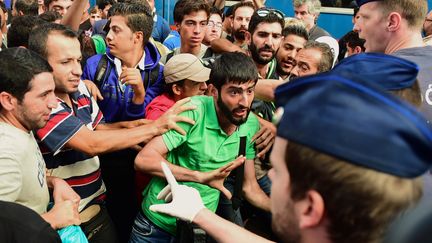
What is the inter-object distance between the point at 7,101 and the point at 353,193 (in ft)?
5.85

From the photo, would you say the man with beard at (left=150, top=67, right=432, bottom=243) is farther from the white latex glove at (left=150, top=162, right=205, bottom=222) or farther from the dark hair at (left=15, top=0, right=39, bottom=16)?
the dark hair at (left=15, top=0, right=39, bottom=16)

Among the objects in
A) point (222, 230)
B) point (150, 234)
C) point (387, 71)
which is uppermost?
point (387, 71)

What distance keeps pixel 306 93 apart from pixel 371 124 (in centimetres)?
17

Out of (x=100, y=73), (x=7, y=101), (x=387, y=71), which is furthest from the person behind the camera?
(x=100, y=73)

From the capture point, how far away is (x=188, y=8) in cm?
430

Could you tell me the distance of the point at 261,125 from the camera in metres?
3.26

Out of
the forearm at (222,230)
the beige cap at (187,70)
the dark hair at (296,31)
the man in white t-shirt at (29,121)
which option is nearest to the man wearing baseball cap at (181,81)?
the beige cap at (187,70)

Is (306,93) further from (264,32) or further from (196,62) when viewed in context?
(264,32)

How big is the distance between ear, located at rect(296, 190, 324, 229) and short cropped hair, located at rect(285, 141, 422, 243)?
0.01 metres

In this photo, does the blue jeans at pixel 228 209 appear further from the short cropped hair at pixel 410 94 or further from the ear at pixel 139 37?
the short cropped hair at pixel 410 94

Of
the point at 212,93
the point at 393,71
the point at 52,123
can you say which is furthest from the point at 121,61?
the point at 393,71

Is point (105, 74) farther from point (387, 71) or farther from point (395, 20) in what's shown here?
point (387, 71)

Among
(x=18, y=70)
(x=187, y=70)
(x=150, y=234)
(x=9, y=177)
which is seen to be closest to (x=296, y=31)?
(x=187, y=70)

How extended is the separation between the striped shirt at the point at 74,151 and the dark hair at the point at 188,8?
1500mm
